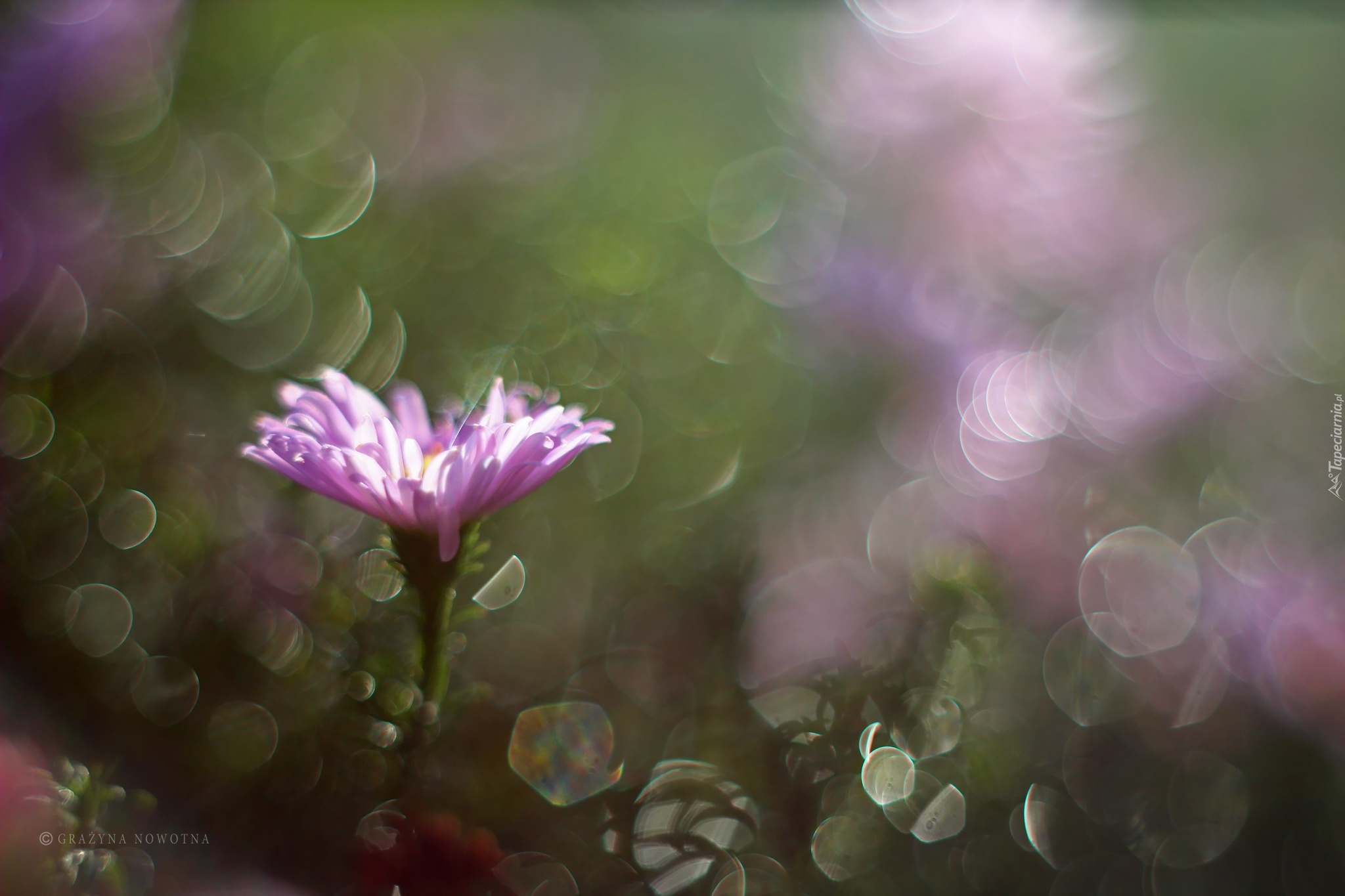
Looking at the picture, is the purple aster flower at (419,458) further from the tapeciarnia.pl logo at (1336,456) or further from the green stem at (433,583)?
the tapeciarnia.pl logo at (1336,456)

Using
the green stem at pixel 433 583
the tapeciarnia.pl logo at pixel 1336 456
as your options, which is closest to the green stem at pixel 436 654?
the green stem at pixel 433 583

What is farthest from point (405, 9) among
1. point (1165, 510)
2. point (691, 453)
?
point (1165, 510)

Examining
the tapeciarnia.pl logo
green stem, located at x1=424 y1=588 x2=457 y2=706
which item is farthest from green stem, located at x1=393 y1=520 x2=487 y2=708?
the tapeciarnia.pl logo

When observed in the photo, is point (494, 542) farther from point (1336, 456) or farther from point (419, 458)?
point (1336, 456)

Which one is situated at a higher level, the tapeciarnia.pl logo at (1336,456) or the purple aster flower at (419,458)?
the tapeciarnia.pl logo at (1336,456)

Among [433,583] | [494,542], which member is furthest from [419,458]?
[494,542]

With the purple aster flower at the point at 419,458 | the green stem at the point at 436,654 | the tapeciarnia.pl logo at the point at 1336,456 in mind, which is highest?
the tapeciarnia.pl logo at the point at 1336,456

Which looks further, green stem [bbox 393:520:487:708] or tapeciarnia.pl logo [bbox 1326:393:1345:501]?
tapeciarnia.pl logo [bbox 1326:393:1345:501]

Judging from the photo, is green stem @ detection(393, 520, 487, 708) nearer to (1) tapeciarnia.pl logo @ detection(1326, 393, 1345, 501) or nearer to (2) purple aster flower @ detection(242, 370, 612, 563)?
(2) purple aster flower @ detection(242, 370, 612, 563)
